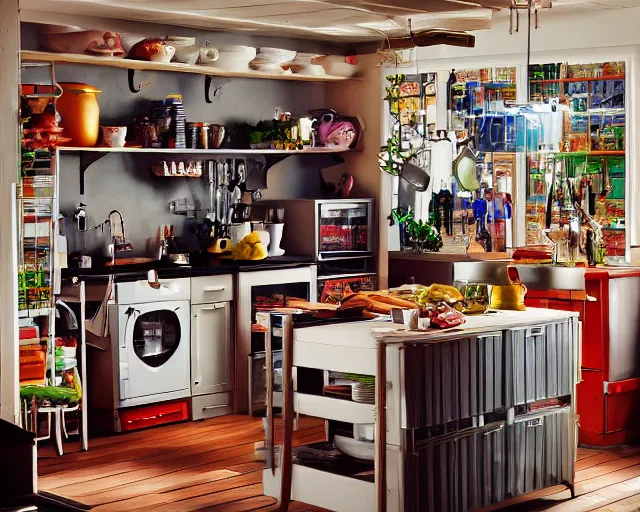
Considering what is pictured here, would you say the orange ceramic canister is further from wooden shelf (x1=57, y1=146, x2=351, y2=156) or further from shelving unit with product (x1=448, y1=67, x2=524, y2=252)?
shelving unit with product (x1=448, y1=67, x2=524, y2=252)

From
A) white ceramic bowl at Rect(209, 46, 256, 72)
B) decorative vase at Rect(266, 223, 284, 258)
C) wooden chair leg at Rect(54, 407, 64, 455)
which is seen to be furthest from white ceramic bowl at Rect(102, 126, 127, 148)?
wooden chair leg at Rect(54, 407, 64, 455)

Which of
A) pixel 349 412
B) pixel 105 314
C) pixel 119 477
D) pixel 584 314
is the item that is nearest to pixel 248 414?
pixel 105 314

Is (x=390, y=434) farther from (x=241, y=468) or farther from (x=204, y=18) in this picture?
(x=204, y=18)

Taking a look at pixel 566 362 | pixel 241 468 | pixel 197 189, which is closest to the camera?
pixel 566 362

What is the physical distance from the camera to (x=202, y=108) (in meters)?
8.38

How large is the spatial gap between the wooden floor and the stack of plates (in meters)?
0.73

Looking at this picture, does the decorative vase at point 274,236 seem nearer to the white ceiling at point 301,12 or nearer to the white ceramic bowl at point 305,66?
the white ceramic bowl at point 305,66

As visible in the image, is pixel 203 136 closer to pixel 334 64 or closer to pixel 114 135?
pixel 114 135

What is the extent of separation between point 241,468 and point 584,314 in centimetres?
227

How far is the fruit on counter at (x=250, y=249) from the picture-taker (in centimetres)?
794

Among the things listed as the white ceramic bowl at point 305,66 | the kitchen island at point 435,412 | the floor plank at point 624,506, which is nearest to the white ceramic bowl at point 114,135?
the white ceramic bowl at point 305,66

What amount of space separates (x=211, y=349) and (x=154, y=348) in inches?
18.7

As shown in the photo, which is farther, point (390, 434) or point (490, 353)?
point (490, 353)

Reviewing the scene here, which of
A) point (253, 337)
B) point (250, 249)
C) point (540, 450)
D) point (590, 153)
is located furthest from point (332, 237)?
point (540, 450)
